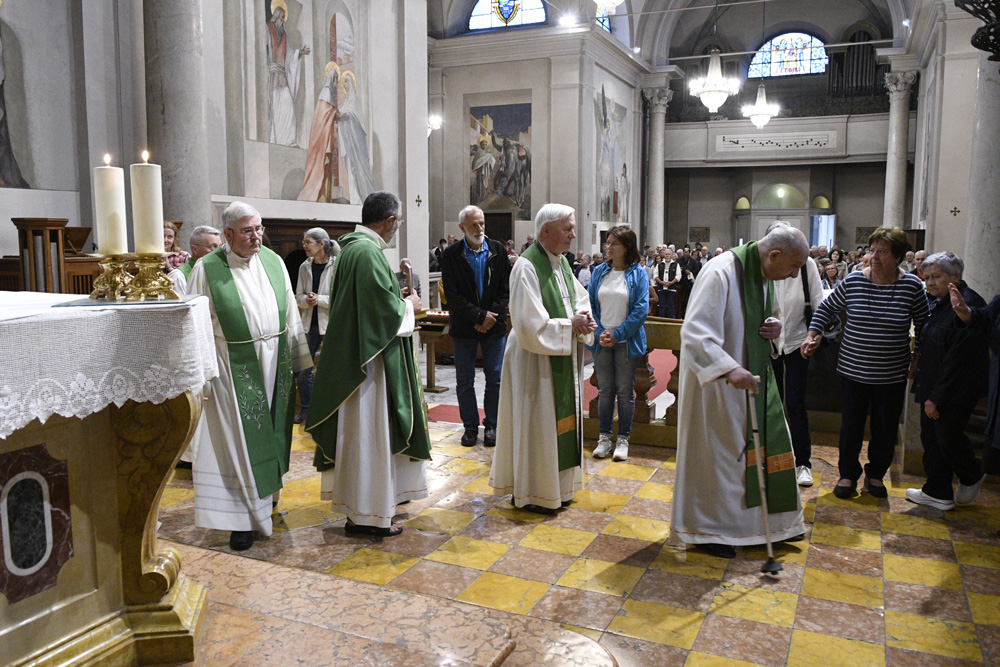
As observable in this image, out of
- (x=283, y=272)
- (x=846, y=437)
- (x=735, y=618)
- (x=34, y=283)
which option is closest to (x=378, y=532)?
(x=283, y=272)

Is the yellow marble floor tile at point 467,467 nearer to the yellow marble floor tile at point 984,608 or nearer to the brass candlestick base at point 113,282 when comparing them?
the yellow marble floor tile at point 984,608

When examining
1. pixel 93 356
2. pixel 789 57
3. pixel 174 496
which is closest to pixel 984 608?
pixel 93 356

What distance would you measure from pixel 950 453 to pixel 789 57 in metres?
23.2

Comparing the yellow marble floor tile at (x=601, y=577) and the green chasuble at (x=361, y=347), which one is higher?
the green chasuble at (x=361, y=347)

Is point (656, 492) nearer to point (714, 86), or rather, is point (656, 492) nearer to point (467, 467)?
point (467, 467)

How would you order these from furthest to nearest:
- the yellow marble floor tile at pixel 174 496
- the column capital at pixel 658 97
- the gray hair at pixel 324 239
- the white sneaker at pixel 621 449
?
the column capital at pixel 658 97 → the gray hair at pixel 324 239 → the white sneaker at pixel 621 449 → the yellow marble floor tile at pixel 174 496

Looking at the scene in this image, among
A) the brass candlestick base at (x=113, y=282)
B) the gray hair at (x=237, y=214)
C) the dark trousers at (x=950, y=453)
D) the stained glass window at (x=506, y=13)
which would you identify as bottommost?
the dark trousers at (x=950, y=453)

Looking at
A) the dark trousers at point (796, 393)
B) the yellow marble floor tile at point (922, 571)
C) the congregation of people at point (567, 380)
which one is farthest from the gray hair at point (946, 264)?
the yellow marble floor tile at point (922, 571)

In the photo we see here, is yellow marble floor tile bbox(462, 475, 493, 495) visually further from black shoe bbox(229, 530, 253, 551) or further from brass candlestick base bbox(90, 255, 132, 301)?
brass candlestick base bbox(90, 255, 132, 301)

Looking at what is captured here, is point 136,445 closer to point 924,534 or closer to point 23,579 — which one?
point 23,579

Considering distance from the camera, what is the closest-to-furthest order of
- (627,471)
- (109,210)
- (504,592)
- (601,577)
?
(109,210)
(504,592)
(601,577)
(627,471)

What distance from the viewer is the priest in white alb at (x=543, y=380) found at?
4320 mm

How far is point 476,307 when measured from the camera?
5.78 meters

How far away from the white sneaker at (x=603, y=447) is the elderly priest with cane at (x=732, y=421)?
1.72 m
